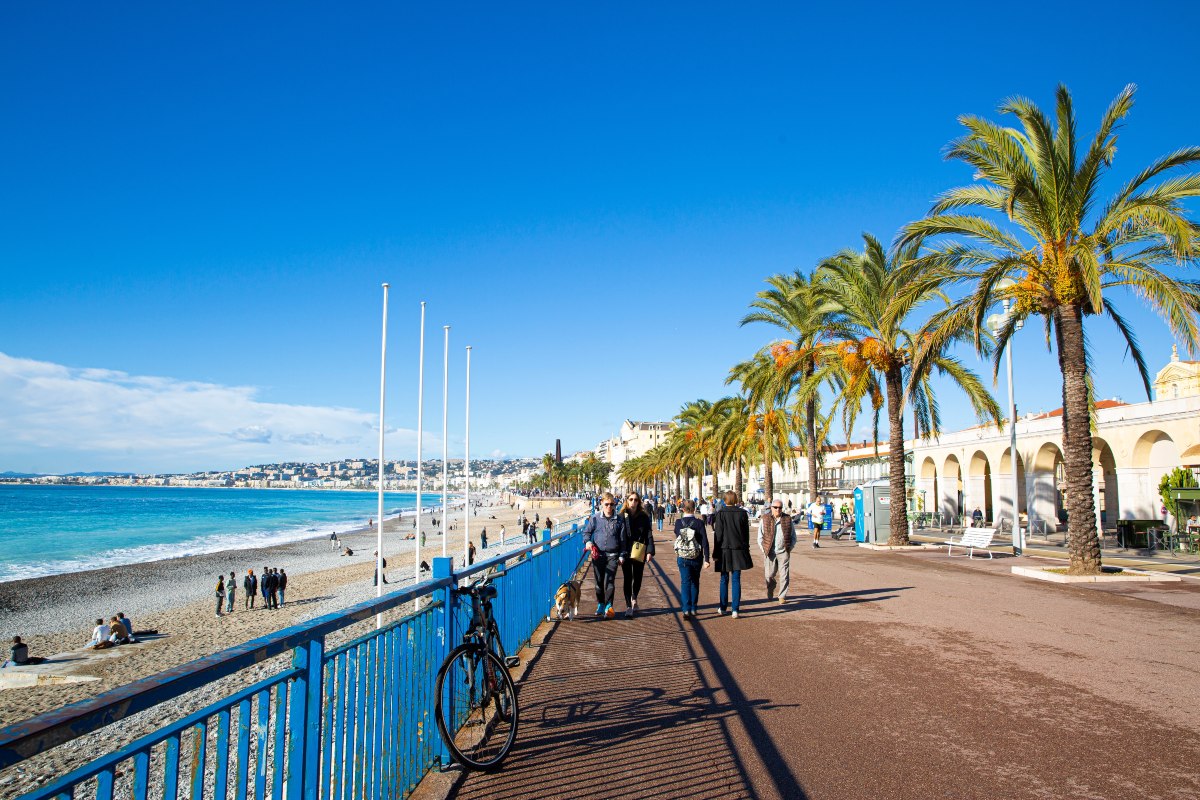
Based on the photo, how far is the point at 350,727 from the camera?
3369mm

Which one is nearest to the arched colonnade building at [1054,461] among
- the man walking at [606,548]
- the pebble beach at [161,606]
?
the man walking at [606,548]

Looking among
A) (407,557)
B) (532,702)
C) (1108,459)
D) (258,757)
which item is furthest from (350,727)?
(407,557)

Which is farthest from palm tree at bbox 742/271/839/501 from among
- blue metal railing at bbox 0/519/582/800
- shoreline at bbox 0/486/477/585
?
shoreline at bbox 0/486/477/585

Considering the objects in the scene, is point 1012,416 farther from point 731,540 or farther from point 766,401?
point 731,540

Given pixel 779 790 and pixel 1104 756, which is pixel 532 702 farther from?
pixel 1104 756

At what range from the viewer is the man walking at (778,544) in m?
11.3

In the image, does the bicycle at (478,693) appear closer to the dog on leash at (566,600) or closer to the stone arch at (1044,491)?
the dog on leash at (566,600)

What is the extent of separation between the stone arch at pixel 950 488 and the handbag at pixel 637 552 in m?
29.7

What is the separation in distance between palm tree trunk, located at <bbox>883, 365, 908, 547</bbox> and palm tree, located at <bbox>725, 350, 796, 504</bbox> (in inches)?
176

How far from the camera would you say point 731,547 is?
33.3 feet

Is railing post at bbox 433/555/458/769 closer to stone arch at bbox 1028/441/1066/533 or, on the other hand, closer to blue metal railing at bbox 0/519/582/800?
blue metal railing at bbox 0/519/582/800

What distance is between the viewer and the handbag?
408 inches

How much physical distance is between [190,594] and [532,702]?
31.8 m

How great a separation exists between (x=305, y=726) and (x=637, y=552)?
762 centimetres
